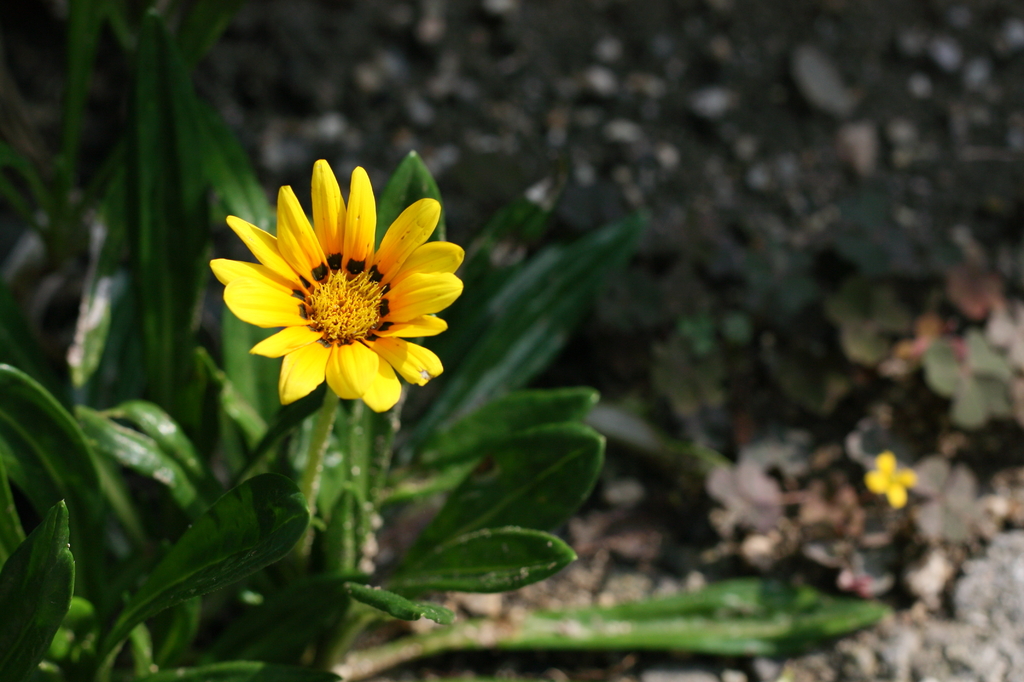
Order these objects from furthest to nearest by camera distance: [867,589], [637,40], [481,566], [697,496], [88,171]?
[637,40]
[88,171]
[697,496]
[867,589]
[481,566]

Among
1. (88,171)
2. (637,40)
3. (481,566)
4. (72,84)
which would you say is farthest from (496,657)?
(637,40)

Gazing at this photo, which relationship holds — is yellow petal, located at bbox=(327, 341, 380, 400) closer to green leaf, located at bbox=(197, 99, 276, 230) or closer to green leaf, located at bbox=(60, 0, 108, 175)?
green leaf, located at bbox=(197, 99, 276, 230)

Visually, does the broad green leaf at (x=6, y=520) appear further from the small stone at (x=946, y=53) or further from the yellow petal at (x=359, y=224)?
the small stone at (x=946, y=53)

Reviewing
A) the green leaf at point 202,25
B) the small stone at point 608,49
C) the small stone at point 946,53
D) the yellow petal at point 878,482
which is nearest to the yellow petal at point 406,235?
the green leaf at point 202,25

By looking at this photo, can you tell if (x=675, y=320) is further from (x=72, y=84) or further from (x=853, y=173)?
(x=72, y=84)

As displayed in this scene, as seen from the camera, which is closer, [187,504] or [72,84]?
[187,504]

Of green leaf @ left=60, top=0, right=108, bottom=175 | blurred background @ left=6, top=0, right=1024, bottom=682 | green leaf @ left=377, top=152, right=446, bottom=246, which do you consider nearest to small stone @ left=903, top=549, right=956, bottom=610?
blurred background @ left=6, top=0, right=1024, bottom=682

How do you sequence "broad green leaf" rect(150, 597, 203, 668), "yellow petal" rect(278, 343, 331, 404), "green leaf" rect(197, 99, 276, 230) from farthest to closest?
"green leaf" rect(197, 99, 276, 230) < "broad green leaf" rect(150, 597, 203, 668) < "yellow petal" rect(278, 343, 331, 404)
